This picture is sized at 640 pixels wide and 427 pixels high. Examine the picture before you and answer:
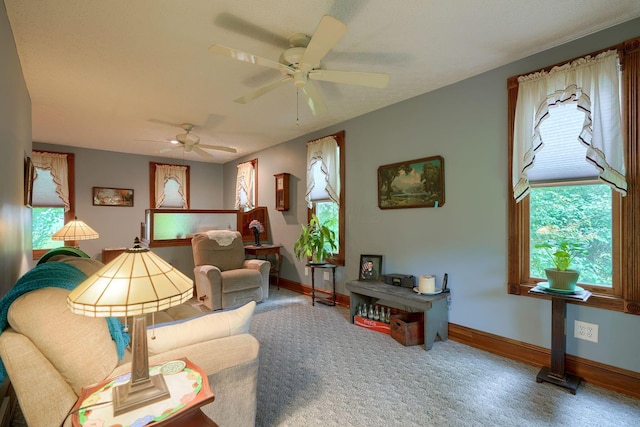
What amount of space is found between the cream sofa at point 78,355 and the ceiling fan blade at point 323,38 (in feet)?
5.55

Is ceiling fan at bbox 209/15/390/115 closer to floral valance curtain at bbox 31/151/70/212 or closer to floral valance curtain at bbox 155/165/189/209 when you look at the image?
floral valance curtain at bbox 155/165/189/209

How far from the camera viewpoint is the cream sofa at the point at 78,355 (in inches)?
42.5

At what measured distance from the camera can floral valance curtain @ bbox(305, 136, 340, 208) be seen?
172 inches

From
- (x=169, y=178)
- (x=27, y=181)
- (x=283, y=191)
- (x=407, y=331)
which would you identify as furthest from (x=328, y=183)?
(x=169, y=178)

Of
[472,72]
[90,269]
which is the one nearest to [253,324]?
[90,269]

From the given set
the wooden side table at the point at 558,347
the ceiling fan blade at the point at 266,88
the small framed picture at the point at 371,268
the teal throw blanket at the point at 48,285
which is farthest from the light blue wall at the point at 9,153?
the wooden side table at the point at 558,347

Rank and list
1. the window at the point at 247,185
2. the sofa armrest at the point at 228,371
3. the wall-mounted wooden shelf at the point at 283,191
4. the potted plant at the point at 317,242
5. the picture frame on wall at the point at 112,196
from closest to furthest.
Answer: the sofa armrest at the point at 228,371 < the potted plant at the point at 317,242 < the wall-mounted wooden shelf at the point at 283,191 < the picture frame on wall at the point at 112,196 < the window at the point at 247,185

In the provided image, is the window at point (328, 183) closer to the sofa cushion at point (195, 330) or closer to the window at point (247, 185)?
the window at point (247, 185)

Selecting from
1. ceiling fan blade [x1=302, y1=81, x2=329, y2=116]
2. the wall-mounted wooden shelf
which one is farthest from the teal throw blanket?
the wall-mounted wooden shelf

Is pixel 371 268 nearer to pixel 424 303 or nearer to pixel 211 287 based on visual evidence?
pixel 424 303

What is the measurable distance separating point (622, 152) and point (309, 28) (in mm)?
2392

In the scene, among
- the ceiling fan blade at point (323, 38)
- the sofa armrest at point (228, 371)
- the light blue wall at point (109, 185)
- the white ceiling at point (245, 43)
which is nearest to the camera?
the sofa armrest at point (228, 371)

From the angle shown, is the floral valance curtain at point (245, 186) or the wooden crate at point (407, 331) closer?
the wooden crate at point (407, 331)

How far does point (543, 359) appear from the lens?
2.51 m
